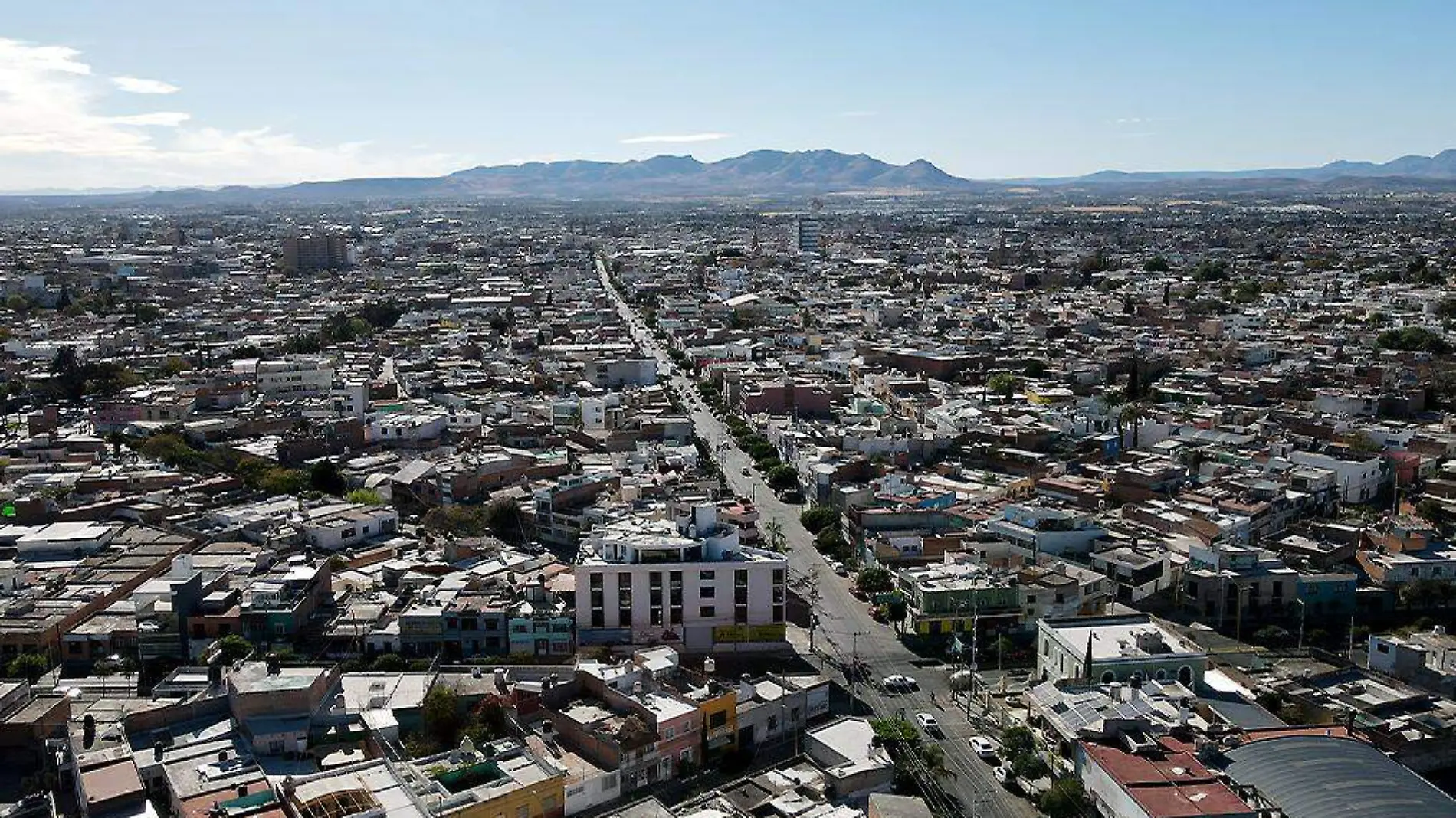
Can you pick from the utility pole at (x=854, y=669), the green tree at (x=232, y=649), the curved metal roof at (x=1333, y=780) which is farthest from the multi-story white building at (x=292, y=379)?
the curved metal roof at (x=1333, y=780)

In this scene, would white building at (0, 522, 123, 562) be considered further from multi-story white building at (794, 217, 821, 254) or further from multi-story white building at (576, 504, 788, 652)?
multi-story white building at (794, 217, 821, 254)

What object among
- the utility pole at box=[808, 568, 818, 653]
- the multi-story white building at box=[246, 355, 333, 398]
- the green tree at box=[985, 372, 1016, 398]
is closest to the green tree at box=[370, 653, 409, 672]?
the utility pole at box=[808, 568, 818, 653]

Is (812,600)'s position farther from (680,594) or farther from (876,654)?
(680,594)

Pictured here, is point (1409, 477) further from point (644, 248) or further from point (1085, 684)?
point (644, 248)

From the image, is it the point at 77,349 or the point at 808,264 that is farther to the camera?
the point at 808,264

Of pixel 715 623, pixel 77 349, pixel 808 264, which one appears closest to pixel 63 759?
pixel 715 623
